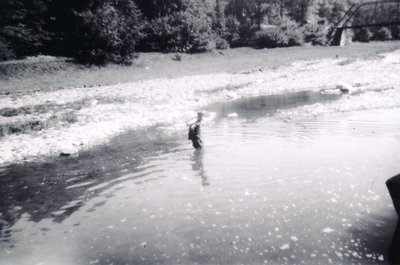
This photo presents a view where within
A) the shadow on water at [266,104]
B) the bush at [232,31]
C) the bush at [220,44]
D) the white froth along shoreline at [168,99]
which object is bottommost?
the shadow on water at [266,104]

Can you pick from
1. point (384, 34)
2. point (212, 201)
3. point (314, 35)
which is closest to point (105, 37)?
point (212, 201)

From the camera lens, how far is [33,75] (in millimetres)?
26703

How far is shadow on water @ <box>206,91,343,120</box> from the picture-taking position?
1858cm

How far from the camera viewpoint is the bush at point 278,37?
42.9 meters

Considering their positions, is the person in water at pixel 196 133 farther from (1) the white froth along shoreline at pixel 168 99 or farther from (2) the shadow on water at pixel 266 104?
(2) the shadow on water at pixel 266 104

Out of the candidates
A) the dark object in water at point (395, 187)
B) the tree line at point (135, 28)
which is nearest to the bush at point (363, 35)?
the tree line at point (135, 28)

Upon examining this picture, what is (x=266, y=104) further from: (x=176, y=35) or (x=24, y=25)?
(x=24, y=25)

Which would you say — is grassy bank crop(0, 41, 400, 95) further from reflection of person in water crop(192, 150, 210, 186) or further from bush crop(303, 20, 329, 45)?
reflection of person in water crop(192, 150, 210, 186)

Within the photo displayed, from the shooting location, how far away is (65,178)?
10539 millimetres

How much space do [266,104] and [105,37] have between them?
16.9 metres

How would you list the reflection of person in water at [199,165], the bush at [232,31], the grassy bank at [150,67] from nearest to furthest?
the reflection of person in water at [199,165] → the grassy bank at [150,67] → the bush at [232,31]

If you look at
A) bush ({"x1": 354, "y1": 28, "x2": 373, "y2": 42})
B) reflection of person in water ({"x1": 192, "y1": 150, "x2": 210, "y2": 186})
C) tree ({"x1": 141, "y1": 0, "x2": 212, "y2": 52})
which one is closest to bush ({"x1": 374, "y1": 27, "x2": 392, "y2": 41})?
bush ({"x1": 354, "y1": 28, "x2": 373, "y2": 42})

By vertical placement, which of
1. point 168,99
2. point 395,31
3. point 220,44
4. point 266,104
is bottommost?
point 266,104

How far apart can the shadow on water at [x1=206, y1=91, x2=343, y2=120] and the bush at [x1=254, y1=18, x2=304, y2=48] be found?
20.5m
